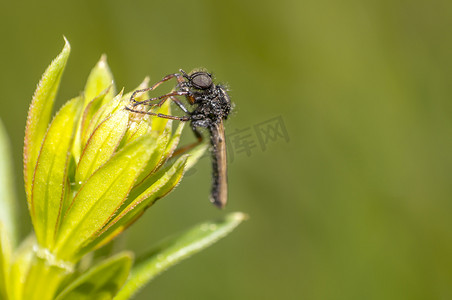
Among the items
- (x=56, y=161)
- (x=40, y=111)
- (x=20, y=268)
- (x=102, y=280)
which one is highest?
(x=40, y=111)

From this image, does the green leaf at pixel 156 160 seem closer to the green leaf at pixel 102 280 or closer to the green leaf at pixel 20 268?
the green leaf at pixel 102 280

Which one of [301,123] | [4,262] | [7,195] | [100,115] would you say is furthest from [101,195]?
[301,123]

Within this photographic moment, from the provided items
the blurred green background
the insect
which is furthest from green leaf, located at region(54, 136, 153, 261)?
the blurred green background

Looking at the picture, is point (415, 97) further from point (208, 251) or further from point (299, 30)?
point (208, 251)

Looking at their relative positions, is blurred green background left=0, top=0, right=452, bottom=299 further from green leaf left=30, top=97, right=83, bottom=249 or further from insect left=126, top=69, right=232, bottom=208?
green leaf left=30, top=97, right=83, bottom=249

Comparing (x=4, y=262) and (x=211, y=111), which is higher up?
(x=211, y=111)

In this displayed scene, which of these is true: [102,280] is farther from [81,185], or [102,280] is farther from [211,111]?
[211,111]

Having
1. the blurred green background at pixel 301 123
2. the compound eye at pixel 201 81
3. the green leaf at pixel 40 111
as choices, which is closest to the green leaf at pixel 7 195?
the green leaf at pixel 40 111
